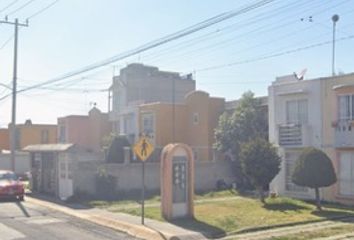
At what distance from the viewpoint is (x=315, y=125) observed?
26.5 meters

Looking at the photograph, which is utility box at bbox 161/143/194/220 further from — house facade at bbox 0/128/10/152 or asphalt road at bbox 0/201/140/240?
house facade at bbox 0/128/10/152

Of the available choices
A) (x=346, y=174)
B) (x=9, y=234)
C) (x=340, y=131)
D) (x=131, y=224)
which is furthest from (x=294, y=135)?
(x=9, y=234)

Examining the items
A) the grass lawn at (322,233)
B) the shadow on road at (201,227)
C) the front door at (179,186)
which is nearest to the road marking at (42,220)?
the front door at (179,186)

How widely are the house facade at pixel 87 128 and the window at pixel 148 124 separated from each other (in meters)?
10.1

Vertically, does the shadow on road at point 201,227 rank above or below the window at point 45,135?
below

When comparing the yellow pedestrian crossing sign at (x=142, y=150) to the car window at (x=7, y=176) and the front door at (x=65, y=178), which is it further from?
the car window at (x=7, y=176)

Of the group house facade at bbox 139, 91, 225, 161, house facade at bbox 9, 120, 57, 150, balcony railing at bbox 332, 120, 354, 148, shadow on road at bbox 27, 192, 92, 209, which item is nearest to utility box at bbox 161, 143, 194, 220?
shadow on road at bbox 27, 192, 92, 209

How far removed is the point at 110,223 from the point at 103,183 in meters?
8.83

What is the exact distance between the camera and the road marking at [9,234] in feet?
54.4

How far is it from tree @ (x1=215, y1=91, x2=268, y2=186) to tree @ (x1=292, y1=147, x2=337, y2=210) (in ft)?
33.2

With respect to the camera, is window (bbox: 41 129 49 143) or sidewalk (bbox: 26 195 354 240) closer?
sidewalk (bbox: 26 195 354 240)

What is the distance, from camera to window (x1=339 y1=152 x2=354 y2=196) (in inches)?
975

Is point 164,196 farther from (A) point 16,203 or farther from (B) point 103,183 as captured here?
(A) point 16,203

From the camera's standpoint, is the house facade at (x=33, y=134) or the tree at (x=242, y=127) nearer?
the tree at (x=242, y=127)
